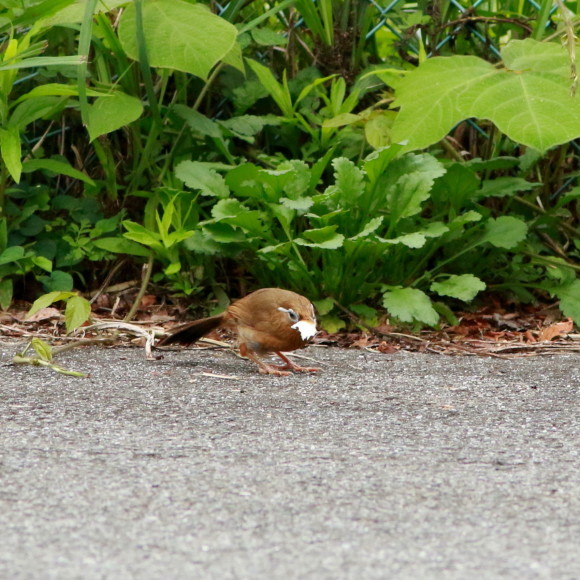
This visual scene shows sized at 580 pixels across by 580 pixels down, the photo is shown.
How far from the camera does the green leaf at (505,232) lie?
4.21m

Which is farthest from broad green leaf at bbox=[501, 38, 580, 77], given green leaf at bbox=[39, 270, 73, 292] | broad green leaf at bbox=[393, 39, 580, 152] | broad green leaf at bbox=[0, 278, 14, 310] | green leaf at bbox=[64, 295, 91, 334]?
broad green leaf at bbox=[0, 278, 14, 310]

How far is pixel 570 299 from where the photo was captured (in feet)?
14.2

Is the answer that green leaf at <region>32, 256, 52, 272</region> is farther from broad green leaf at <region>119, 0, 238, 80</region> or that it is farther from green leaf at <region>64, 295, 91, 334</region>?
broad green leaf at <region>119, 0, 238, 80</region>

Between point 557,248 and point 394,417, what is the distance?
207 cm

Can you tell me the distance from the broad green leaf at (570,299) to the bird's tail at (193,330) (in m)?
1.48

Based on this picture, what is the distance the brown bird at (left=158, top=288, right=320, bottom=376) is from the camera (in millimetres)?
3562

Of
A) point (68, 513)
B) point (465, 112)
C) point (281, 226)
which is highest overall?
point (465, 112)

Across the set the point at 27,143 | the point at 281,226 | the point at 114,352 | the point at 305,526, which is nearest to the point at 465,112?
the point at 281,226

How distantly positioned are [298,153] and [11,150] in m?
1.38

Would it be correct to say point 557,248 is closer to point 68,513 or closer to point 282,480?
point 282,480

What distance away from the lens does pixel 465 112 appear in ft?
12.6

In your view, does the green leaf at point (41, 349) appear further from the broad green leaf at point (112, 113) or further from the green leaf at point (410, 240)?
the green leaf at point (410, 240)

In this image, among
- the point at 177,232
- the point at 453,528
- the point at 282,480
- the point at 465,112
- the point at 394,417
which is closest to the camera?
the point at 453,528

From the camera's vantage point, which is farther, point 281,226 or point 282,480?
point 281,226
